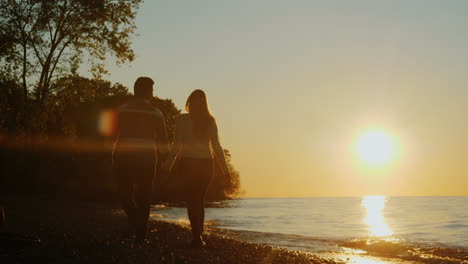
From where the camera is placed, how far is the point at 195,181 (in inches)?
349

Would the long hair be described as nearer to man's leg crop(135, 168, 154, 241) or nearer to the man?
the man

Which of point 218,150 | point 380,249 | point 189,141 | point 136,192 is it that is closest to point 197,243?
point 136,192

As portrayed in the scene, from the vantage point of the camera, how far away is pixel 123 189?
8.27 m

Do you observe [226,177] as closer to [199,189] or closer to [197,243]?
[199,189]

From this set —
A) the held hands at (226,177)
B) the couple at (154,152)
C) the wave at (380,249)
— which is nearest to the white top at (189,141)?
the couple at (154,152)

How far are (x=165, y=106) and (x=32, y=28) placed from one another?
37508 mm

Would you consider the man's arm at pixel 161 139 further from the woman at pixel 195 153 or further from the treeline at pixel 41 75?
the treeline at pixel 41 75

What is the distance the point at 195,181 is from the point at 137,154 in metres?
1.12

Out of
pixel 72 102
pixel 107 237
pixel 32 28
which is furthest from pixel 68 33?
pixel 107 237

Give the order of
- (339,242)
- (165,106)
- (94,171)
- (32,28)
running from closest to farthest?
1. (339,242)
2. (32,28)
3. (94,171)
4. (165,106)

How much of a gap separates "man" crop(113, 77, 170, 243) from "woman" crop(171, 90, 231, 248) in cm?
52

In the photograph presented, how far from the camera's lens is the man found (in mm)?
8234

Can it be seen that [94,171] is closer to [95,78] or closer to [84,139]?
[84,139]

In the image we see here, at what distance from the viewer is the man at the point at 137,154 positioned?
8.23m
